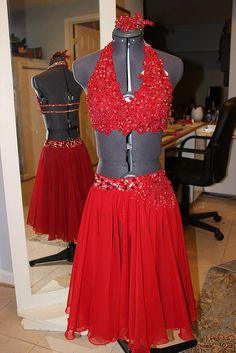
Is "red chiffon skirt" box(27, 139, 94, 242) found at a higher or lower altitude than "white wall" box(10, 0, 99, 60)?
lower

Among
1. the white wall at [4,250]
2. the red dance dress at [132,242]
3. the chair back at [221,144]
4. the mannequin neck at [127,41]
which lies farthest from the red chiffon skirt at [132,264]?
the chair back at [221,144]

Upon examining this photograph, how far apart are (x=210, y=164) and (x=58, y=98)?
1.33 meters

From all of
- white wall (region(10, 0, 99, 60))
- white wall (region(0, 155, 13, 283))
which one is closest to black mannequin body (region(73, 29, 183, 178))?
white wall (region(10, 0, 99, 60))

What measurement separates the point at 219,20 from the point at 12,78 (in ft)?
16.8

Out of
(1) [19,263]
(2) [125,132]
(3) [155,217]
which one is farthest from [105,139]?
(1) [19,263]

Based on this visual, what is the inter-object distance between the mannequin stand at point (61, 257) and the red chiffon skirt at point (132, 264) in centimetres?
64

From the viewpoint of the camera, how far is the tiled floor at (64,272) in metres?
1.60

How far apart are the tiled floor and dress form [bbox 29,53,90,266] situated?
807mm

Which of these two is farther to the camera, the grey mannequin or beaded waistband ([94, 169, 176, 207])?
the grey mannequin

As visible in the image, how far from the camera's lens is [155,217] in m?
1.13

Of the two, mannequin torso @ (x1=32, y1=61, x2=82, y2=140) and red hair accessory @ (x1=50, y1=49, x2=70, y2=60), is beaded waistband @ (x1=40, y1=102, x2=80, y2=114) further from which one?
red hair accessory @ (x1=50, y1=49, x2=70, y2=60)

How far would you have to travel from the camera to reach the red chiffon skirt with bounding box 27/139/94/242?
175 cm

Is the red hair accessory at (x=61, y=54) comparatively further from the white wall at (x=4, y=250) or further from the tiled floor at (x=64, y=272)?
the tiled floor at (x=64, y=272)

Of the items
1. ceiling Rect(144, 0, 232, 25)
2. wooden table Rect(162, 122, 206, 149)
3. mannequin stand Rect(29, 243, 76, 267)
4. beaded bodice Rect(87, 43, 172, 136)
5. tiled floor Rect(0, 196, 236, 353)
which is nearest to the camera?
beaded bodice Rect(87, 43, 172, 136)
